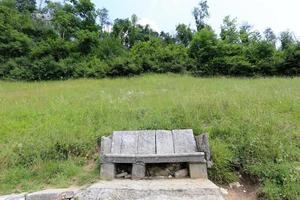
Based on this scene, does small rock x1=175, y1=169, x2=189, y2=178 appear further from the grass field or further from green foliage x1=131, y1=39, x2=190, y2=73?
green foliage x1=131, y1=39, x2=190, y2=73

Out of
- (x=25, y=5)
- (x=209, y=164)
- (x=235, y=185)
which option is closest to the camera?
(x=235, y=185)

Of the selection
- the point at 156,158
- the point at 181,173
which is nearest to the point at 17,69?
the point at 156,158

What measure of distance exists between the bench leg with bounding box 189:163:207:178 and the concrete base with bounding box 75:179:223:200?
94mm

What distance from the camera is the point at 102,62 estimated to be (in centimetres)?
1608

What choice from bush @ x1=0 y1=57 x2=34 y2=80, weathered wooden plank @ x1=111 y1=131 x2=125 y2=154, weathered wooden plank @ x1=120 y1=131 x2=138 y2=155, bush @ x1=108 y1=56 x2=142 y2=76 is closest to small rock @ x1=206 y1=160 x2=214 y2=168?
weathered wooden plank @ x1=120 y1=131 x2=138 y2=155

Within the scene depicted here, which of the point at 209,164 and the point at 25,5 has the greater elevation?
the point at 25,5

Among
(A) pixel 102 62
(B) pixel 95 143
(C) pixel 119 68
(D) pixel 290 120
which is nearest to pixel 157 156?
(B) pixel 95 143

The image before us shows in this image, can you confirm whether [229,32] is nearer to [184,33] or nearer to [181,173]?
[184,33]

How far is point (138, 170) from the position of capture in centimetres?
330

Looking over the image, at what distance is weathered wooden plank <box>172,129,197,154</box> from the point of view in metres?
3.50

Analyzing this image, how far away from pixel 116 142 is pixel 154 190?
3.47 feet

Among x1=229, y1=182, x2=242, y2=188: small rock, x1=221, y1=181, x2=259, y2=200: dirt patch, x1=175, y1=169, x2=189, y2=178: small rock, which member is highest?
x1=175, y1=169, x2=189, y2=178: small rock

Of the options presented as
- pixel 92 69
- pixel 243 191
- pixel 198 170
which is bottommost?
pixel 243 191

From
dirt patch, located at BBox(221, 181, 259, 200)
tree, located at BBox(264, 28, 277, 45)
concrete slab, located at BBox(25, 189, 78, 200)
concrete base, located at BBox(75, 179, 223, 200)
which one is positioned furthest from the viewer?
tree, located at BBox(264, 28, 277, 45)
